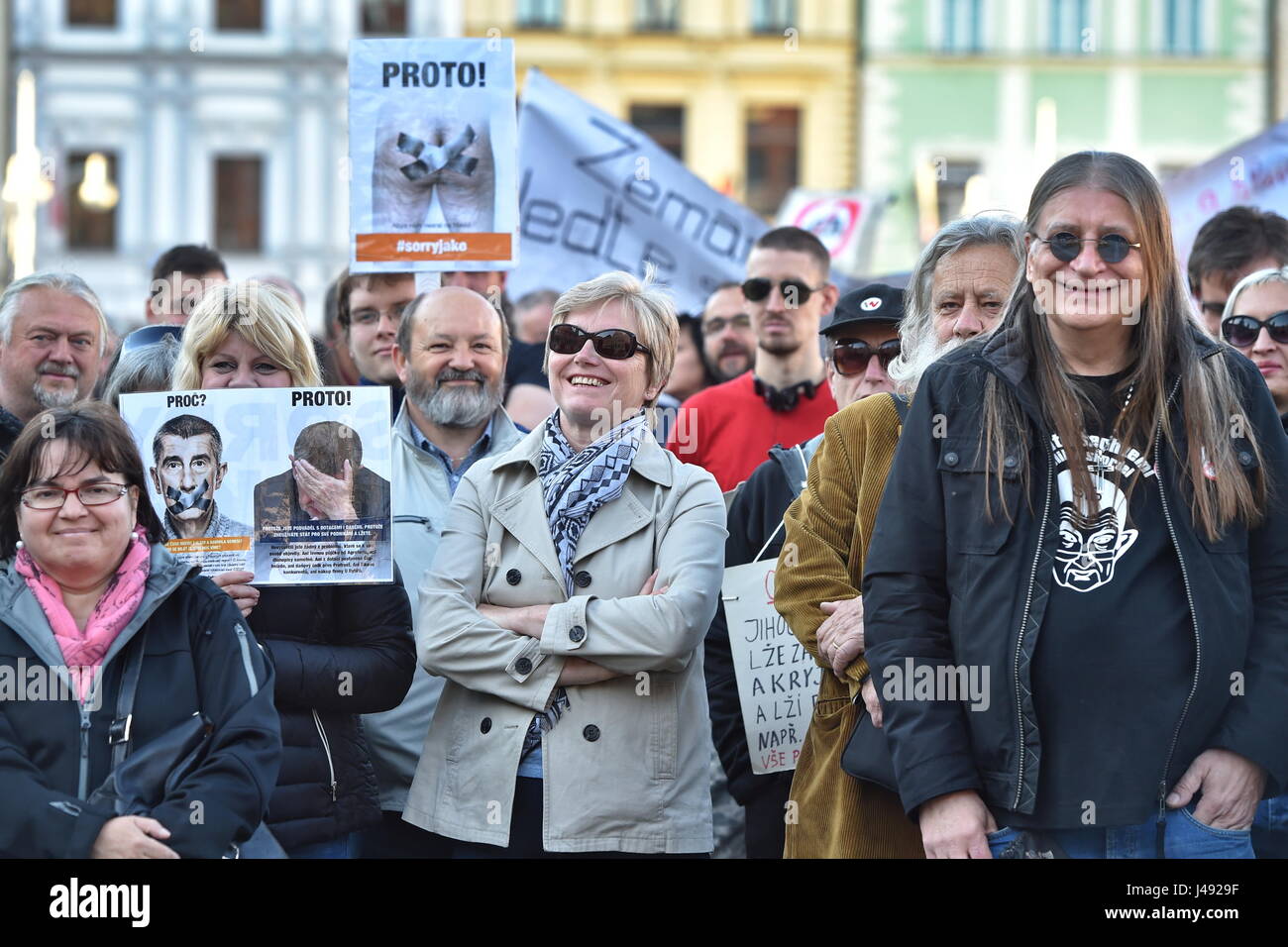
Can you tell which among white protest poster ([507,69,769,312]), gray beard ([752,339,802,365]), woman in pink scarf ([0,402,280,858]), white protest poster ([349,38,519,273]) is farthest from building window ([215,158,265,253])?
woman in pink scarf ([0,402,280,858])

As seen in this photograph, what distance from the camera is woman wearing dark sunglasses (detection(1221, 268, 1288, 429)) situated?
5.17 metres

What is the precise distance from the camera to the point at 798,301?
643 centimetres

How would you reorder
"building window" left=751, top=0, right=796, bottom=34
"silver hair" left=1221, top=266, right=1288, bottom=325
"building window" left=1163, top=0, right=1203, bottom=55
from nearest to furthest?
"silver hair" left=1221, top=266, right=1288, bottom=325
"building window" left=1163, top=0, right=1203, bottom=55
"building window" left=751, top=0, right=796, bottom=34

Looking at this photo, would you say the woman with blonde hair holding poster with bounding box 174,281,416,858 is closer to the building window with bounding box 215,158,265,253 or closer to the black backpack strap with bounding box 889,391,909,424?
the black backpack strap with bounding box 889,391,909,424

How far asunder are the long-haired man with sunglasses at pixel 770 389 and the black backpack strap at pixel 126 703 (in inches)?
103

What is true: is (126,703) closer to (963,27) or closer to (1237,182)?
(1237,182)

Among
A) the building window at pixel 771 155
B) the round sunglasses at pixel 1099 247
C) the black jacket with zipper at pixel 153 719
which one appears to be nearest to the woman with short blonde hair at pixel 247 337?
the black jacket with zipper at pixel 153 719

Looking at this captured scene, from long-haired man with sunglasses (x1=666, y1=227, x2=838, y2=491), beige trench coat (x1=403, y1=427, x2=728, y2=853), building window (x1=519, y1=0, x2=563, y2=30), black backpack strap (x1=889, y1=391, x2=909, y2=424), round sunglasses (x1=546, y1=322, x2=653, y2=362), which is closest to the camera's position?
black backpack strap (x1=889, y1=391, x2=909, y2=424)

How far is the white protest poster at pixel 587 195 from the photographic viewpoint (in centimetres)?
802

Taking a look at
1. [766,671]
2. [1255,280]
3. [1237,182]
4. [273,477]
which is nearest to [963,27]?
[1237,182]

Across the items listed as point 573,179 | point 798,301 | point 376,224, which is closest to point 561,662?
point 376,224

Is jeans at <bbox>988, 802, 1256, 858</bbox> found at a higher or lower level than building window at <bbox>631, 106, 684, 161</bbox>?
lower

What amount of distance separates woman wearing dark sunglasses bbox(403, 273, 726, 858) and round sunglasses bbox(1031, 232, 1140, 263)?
1172 mm
